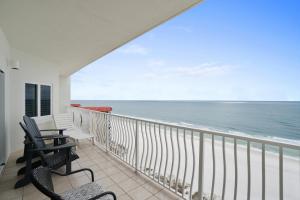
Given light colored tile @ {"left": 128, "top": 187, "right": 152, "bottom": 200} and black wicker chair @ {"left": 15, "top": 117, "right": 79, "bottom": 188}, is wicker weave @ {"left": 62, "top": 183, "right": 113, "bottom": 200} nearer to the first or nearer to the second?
light colored tile @ {"left": 128, "top": 187, "right": 152, "bottom": 200}

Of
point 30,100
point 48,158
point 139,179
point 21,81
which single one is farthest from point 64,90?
point 139,179

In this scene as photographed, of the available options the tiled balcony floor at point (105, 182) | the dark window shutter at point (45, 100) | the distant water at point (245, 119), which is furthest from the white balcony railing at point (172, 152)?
the distant water at point (245, 119)

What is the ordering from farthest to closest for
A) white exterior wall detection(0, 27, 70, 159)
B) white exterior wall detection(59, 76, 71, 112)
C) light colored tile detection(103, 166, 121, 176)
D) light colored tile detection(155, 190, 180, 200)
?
white exterior wall detection(59, 76, 71, 112) → white exterior wall detection(0, 27, 70, 159) → light colored tile detection(103, 166, 121, 176) → light colored tile detection(155, 190, 180, 200)

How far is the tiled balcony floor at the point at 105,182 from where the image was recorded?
210 centimetres

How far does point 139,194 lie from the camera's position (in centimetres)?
211

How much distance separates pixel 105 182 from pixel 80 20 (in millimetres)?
2833

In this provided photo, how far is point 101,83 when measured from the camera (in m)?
31.6

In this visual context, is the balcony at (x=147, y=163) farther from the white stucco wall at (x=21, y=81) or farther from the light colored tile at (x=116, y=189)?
the white stucco wall at (x=21, y=81)

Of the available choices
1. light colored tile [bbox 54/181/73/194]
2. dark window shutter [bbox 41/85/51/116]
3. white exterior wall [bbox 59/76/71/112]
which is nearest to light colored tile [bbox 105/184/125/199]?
light colored tile [bbox 54/181/73/194]

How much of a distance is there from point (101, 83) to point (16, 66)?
1147 inches

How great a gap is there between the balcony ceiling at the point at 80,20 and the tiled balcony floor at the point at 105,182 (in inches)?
109

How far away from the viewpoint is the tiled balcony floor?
2.10 m

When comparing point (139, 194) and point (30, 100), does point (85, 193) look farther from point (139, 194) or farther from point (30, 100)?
point (30, 100)

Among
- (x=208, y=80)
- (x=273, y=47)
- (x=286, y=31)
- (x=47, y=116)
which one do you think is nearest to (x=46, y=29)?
(x=47, y=116)
